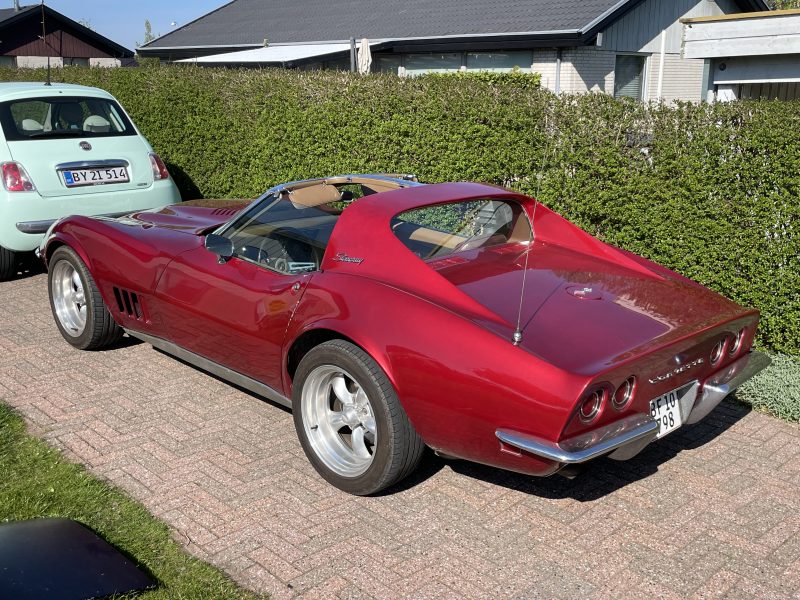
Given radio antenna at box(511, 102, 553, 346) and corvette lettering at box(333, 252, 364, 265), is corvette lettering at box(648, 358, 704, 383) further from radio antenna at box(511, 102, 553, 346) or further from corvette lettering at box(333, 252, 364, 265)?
corvette lettering at box(333, 252, 364, 265)

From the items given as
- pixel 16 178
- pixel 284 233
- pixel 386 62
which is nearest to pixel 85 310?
pixel 284 233

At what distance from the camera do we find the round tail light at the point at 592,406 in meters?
3.38

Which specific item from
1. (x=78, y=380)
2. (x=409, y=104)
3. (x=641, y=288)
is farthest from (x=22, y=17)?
(x=641, y=288)

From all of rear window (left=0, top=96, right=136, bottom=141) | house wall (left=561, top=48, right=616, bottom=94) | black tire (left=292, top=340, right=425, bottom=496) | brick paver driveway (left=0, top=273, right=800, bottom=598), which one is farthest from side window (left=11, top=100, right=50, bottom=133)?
house wall (left=561, top=48, right=616, bottom=94)

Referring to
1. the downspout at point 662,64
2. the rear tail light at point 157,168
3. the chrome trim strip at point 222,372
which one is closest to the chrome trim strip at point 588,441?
the chrome trim strip at point 222,372

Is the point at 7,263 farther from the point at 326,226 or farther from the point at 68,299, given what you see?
the point at 326,226

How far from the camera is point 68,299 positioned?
6.23 metres

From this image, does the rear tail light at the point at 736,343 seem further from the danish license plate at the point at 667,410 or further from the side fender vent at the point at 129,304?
the side fender vent at the point at 129,304

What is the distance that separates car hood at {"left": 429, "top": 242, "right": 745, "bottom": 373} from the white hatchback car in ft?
14.3

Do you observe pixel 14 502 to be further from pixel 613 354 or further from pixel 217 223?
pixel 613 354

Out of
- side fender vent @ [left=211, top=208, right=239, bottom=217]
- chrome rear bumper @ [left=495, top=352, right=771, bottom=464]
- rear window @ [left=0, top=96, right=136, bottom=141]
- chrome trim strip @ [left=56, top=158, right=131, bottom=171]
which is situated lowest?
chrome rear bumper @ [left=495, top=352, right=771, bottom=464]

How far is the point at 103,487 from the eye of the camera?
4.11m

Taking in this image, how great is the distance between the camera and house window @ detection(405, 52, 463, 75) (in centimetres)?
1991

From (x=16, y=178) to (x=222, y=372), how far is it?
413cm
